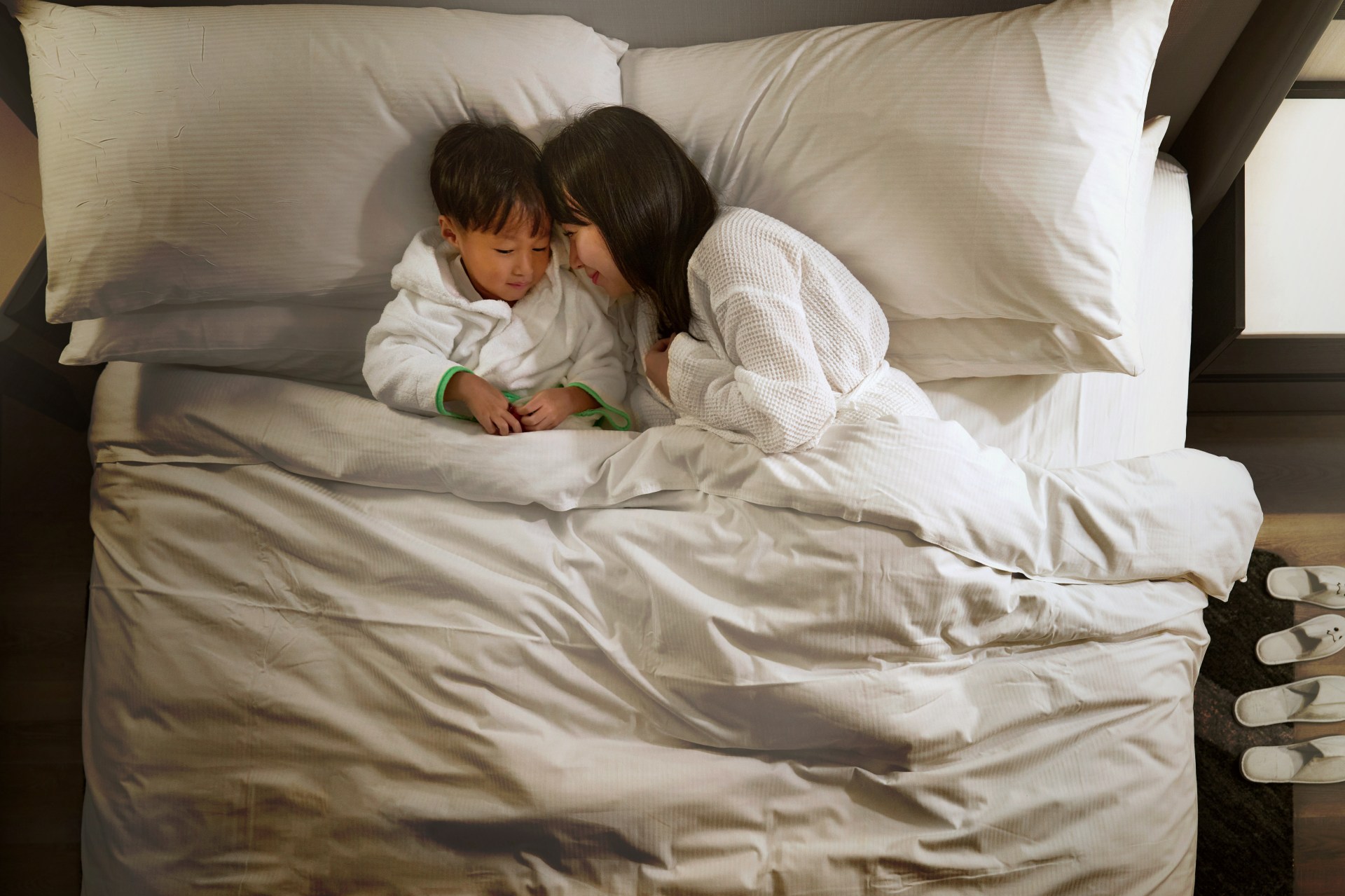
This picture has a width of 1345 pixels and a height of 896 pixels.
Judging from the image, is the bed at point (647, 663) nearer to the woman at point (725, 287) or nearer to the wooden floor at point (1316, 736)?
the woman at point (725, 287)

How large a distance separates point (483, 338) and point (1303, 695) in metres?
1.33

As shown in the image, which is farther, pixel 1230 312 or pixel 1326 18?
pixel 1230 312

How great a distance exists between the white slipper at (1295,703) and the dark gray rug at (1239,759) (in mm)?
12

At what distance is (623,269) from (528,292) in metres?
0.15

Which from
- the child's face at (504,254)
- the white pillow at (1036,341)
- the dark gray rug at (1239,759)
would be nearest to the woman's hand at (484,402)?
the child's face at (504,254)

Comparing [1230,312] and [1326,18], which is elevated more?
[1326,18]

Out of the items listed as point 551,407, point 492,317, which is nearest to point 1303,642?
point 551,407

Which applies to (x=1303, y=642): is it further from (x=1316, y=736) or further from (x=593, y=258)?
(x=593, y=258)

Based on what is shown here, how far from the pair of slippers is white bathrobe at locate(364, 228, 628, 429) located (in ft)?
3.46

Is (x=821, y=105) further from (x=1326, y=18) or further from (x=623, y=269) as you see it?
(x=1326, y=18)

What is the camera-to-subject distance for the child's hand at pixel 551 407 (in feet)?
3.23

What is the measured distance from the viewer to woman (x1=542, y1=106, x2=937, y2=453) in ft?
2.89

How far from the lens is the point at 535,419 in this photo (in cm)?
98

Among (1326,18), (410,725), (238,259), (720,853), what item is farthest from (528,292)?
(1326,18)
